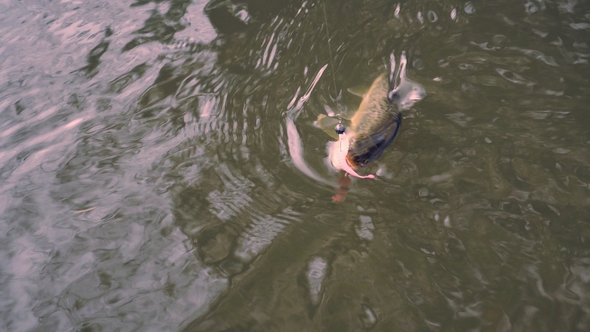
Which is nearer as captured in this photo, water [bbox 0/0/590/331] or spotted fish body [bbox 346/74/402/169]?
water [bbox 0/0/590/331]

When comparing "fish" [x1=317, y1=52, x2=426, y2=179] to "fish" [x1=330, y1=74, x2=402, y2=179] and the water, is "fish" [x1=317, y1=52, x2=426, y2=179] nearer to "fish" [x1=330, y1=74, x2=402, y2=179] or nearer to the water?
"fish" [x1=330, y1=74, x2=402, y2=179]

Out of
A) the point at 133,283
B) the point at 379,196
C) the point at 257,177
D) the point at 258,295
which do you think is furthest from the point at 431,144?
the point at 133,283

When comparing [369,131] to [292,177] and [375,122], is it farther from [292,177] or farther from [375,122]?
[292,177]

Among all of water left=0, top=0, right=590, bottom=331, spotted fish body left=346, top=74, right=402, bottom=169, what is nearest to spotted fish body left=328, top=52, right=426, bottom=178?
spotted fish body left=346, top=74, right=402, bottom=169

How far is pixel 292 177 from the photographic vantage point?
349 cm

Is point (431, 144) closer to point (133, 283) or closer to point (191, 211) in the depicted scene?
point (191, 211)

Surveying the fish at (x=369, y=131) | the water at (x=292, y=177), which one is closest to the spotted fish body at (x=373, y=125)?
the fish at (x=369, y=131)

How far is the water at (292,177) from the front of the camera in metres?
2.92

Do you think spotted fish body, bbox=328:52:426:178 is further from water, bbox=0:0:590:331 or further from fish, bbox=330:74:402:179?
water, bbox=0:0:590:331

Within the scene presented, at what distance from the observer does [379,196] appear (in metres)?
3.31

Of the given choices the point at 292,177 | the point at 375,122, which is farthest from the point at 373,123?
the point at 292,177

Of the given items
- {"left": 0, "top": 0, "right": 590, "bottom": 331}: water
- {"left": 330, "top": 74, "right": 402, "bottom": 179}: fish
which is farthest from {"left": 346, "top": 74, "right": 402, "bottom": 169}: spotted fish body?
{"left": 0, "top": 0, "right": 590, "bottom": 331}: water

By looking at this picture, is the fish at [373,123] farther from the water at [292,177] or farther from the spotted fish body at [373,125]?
the water at [292,177]

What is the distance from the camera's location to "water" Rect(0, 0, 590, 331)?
9.59 feet
